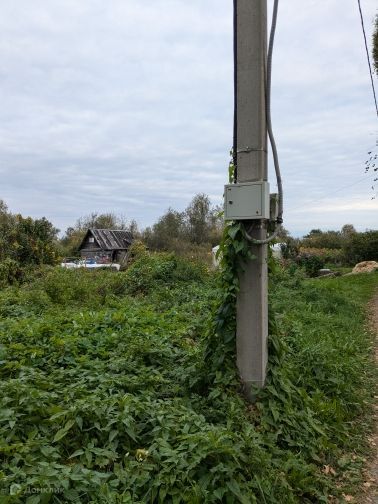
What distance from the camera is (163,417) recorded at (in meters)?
3.13

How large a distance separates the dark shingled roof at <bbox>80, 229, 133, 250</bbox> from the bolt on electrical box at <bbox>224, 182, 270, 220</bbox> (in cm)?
3855

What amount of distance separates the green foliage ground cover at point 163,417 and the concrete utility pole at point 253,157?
0.71 ft

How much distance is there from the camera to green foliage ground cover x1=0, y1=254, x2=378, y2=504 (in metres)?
2.54

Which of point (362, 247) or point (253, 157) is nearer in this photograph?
point (253, 157)

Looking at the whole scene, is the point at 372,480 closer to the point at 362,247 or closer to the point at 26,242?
the point at 26,242

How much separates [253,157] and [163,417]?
88.1 inches

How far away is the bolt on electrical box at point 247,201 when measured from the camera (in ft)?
11.9

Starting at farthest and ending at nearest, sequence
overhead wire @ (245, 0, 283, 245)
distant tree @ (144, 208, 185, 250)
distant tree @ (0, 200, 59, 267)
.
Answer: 1. distant tree @ (144, 208, 185, 250)
2. distant tree @ (0, 200, 59, 267)
3. overhead wire @ (245, 0, 283, 245)

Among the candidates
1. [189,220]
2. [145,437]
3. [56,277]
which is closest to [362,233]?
[189,220]

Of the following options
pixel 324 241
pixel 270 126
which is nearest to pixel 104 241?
pixel 324 241

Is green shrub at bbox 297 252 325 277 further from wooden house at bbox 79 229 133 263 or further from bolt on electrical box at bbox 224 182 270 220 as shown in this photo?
bolt on electrical box at bbox 224 182 270 220

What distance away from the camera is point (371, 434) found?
174 inches

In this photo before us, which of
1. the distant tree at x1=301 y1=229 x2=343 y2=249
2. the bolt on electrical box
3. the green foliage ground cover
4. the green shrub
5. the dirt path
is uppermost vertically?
the distant tree at x1=301 y1=229 x2=343 y2=249

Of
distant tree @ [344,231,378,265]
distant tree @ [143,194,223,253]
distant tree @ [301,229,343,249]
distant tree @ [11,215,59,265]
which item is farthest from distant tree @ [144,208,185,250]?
distant tree @ [11,215,59,265]
